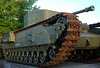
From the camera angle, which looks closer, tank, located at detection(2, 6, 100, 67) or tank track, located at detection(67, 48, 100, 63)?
tank, located at detection(2, 6, 100, 67)

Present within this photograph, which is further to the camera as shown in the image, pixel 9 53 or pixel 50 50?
pixel 9 53

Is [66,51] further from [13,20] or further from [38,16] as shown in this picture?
[13,20]

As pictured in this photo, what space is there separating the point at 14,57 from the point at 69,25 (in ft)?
21.4

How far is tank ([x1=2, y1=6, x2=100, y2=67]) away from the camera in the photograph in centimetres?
566

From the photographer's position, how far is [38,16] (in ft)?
34.6

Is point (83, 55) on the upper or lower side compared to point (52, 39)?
lower

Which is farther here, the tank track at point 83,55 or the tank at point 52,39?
the tank track at point 83,55

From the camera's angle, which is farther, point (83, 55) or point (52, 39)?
point (83, 55)

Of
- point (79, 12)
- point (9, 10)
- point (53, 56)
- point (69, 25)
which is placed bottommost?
point (53, 56)

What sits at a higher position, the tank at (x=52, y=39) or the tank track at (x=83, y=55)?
the tank at (x=52, y=39)

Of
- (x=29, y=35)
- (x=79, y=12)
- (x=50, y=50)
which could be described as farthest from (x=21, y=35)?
(x=79, y=12)

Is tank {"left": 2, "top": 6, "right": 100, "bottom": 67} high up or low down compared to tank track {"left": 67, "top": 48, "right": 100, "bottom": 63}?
up

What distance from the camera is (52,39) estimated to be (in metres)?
6.18

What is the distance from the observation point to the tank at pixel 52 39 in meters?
5.66
